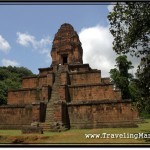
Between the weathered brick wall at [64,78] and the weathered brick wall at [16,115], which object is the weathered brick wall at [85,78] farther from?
the weathered brick wall at [16,115]

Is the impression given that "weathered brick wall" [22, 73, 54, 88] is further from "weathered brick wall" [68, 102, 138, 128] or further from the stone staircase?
"weathered brick wall" [68, 102, 138, 128]

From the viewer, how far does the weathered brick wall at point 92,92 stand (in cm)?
2017

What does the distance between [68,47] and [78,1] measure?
57.5 feet

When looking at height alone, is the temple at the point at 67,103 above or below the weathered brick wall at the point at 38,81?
below

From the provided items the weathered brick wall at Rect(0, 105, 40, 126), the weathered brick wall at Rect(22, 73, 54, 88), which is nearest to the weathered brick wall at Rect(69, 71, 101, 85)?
the weathered brick wall at Rect(22, 73, 54, 88)

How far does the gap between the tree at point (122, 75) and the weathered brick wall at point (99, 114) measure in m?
18.5

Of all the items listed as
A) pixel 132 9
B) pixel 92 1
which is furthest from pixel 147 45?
pixel 92 1

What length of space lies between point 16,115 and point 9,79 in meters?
30.7

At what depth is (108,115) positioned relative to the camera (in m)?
18.0

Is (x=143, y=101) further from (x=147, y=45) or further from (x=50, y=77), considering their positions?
(x=50, y=77)

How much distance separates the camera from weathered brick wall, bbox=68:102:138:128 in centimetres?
1773

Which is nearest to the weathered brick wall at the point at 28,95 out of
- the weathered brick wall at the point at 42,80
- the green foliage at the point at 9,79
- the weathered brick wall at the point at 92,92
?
the weathered brick wall at the point at 42,80

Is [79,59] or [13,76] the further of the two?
[13,76]

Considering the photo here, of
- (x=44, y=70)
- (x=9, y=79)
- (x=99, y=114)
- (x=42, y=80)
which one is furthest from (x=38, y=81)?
(x=9, y=79)
